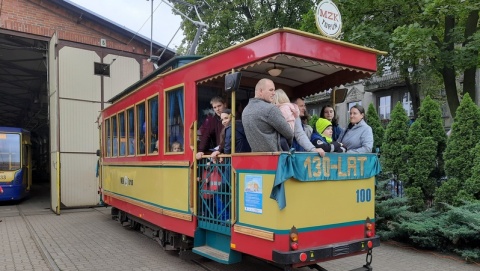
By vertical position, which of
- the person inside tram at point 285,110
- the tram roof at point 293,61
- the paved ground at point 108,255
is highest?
the tram roof at point 293,61

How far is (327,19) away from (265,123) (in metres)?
1.59

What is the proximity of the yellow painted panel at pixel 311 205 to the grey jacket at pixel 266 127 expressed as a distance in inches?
13.9

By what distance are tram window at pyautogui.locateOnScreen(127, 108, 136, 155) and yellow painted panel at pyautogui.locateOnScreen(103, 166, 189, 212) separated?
36 centimetres

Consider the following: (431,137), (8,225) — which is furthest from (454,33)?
(8,225)

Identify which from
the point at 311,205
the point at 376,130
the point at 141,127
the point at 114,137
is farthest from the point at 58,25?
the point at 311,205

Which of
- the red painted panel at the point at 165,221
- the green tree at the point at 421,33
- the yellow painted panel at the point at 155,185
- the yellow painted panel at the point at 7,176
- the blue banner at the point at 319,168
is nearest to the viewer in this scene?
the blue banner at the point at 319,168

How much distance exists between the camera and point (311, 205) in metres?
4.02

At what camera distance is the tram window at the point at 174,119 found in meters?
5.56

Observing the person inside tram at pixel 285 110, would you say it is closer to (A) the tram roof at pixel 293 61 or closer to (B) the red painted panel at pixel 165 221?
(A) the tram roof at pixel 293 61

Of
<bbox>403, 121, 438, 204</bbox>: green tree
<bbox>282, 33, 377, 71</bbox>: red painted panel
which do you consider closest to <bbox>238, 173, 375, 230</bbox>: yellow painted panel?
<bbox>282, 33, 377, 71</bbox>: red painted panel

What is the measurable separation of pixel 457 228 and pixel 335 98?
8.86ft

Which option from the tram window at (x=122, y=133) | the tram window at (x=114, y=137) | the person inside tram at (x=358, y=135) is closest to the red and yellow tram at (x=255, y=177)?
the person inside tram at (x=358, y=135)

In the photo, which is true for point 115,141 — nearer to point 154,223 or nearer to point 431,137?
point 154,223

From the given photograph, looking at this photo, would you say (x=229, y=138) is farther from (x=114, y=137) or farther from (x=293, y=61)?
(x=114, y=137)
